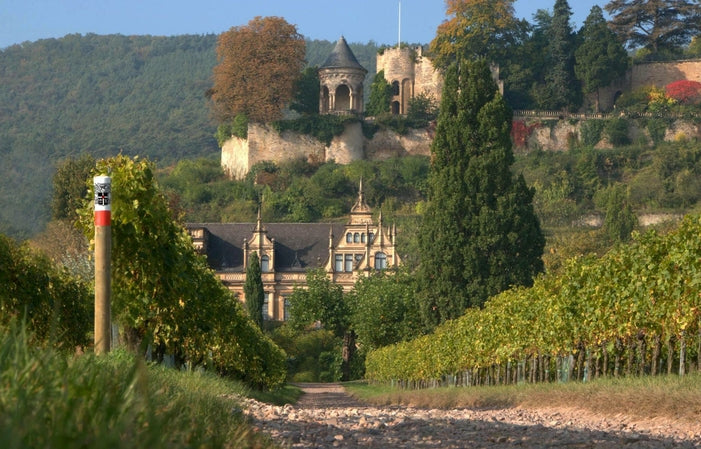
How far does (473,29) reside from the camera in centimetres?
9050

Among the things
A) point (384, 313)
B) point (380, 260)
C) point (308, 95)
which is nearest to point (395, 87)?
point (308, 95)

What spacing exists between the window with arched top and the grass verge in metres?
47.5

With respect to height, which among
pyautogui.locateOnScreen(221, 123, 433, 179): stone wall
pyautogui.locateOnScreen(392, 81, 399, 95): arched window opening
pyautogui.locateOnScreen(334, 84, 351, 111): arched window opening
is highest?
pyautogui.locateOnScreen(392, 81, 399, 95): arched window opening

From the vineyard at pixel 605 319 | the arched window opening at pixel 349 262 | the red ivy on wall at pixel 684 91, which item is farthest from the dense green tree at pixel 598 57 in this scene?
the vineyard at pixel 605 319

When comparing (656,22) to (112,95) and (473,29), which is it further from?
(112,95)

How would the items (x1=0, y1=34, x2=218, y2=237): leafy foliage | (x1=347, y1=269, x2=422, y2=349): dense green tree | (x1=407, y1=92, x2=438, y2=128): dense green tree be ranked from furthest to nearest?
(x1=0, y1=34, x2=218, y2=237): leafy foliage < (x1=407, y1=92, x2=438, y2=128): dense green tree < (x1=347, y1=269, x2=422, y2=349): dense green tree

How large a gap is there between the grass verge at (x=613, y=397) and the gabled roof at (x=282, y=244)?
1995 inches

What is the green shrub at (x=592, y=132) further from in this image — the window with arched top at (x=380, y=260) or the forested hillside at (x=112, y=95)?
the forested hillside at (x=112, y=95)

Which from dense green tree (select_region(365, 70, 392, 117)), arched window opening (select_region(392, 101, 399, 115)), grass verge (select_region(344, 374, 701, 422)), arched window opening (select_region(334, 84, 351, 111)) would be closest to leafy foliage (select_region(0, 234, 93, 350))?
grass verge (select_region(344, 374, 701, 422))

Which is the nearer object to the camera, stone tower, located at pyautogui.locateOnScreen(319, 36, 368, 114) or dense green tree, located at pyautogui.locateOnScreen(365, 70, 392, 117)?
stone tower, located at pyautogui.locateOnScreen(319, 36, 368, 114)

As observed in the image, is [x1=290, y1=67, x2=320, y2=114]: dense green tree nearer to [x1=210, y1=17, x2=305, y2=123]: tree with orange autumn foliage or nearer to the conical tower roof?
the conical tower roof

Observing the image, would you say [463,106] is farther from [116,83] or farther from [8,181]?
[116,83]

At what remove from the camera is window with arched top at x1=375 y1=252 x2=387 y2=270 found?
68.5 metres

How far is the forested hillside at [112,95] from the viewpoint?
5315 inches
